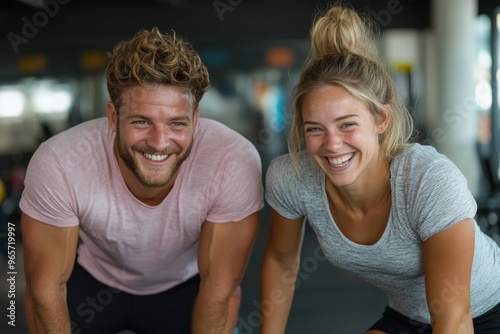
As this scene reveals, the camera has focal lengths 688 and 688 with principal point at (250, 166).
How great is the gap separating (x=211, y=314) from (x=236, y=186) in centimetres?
38

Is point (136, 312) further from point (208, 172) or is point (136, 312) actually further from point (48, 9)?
point (48, 9)

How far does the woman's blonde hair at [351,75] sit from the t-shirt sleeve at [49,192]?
0.61 m

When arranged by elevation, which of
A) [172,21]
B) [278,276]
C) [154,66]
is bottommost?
[278,276]

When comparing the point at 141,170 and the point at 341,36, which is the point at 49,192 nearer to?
the point at 141,170

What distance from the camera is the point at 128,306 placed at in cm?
213

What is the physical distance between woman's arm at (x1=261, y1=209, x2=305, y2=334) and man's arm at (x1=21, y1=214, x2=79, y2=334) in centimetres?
54

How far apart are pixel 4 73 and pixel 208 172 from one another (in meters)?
6.39

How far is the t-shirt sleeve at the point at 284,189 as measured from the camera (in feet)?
5.70

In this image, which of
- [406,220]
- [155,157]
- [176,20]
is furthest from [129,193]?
[176,20]

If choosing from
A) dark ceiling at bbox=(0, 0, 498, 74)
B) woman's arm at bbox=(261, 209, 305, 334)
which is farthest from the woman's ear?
dark ceiling at bbox=(0, 0, 498, 74)

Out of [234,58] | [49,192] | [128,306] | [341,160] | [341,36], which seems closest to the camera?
[341,160]

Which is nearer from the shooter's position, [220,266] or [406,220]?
[406,220]

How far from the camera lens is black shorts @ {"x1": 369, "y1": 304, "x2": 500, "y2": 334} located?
5.72 feet

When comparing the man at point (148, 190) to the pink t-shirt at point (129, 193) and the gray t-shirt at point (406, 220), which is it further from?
the gray t-shirt at point (406, 220)
